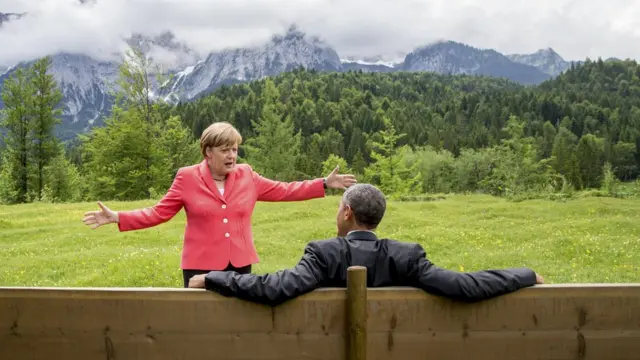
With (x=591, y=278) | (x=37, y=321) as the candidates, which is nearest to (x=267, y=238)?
(x=591, y=278)

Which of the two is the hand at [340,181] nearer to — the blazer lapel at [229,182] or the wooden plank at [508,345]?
A: the blazer lapel at [229,182]

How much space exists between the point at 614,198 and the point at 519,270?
109ft

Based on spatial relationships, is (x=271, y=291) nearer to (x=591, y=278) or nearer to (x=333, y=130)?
(x=591, y=278)

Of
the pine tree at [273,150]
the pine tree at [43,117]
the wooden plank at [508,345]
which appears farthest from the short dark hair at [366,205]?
the pine tree at [273,150]

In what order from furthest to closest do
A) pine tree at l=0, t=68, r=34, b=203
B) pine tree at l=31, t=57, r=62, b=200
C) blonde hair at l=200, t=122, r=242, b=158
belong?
pine tree at l=31, t=57, r=62, b=200 → pine tree at l=0, t=68, r=34, b=203 → blonde hair at l=200, t=122, r=242, b=158

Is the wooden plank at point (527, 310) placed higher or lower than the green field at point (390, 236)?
higher

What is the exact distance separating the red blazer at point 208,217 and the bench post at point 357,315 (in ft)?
6.74

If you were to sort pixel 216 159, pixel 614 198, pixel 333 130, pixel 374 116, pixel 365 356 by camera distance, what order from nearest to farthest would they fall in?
1. pixel 365 356
2. pixel 216 159
3. pixel 614 198
4. pixel 333 130
5. pixel 374 116

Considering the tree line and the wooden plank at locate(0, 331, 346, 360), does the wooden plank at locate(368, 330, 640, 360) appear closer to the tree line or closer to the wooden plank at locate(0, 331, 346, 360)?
the wooden plank at locate(0, 331, 346, 360)

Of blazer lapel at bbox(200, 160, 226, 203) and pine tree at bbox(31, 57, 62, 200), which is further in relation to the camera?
pine tree at bbox(31, 57, 62, 200)

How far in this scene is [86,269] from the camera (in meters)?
15.6

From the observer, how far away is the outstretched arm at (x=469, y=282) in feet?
11.3

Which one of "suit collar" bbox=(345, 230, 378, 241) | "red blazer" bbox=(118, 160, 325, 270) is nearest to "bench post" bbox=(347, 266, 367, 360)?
"suit collar" bbox=(345, 230, 378, 241)

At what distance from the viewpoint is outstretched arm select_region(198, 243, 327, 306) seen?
11.2 ft
